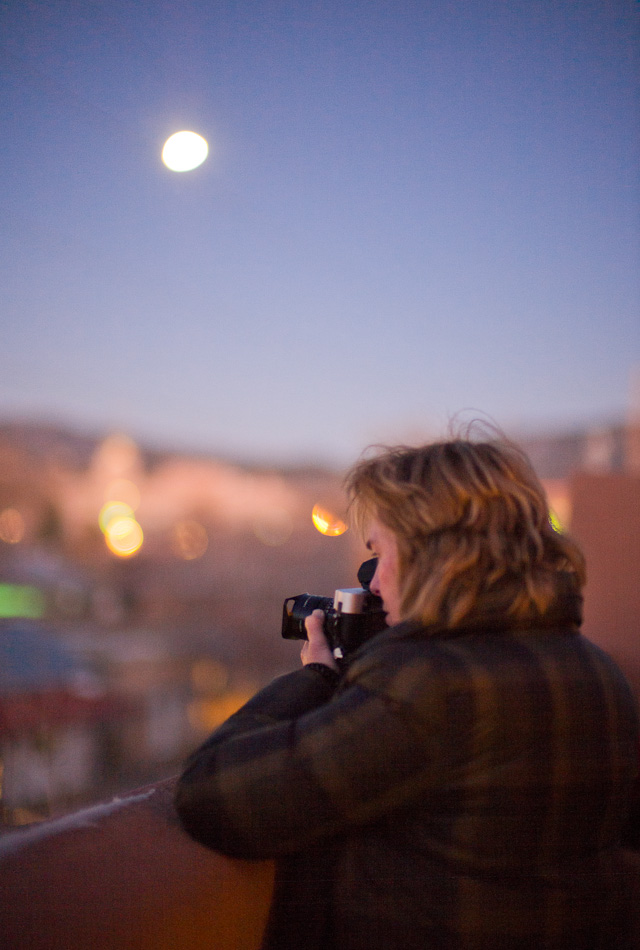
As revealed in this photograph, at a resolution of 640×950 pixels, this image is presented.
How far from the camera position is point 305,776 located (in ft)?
2.14

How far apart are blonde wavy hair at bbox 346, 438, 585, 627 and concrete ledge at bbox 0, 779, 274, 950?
16.2 inches

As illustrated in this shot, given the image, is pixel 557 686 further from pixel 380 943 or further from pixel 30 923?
pixel 30 923

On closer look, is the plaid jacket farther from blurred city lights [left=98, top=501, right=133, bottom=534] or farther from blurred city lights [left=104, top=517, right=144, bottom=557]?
blurred city lights [left=104, top=517, right=144, bottom=557]

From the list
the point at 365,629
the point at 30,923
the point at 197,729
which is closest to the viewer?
the point at 30,923

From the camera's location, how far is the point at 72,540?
24203 millimetres

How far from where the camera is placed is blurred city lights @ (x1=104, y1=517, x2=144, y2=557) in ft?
77.4

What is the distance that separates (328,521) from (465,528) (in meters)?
0.48

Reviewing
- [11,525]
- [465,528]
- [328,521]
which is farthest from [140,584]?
[465,528]

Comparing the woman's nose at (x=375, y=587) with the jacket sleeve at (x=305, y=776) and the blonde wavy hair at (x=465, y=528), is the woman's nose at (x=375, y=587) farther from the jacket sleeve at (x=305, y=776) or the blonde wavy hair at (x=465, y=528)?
the jacket sleeve at (x=305, y=776)

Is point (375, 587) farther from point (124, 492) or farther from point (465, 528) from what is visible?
point (124, 492)

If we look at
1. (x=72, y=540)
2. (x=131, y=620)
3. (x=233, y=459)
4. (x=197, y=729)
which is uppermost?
(x=233, y=459)

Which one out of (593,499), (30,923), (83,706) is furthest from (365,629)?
(83,706)

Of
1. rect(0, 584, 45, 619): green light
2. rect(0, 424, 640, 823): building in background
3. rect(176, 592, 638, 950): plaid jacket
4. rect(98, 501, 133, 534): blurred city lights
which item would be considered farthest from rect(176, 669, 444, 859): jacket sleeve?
rect(98, 501, 133, 534): blurred city lights

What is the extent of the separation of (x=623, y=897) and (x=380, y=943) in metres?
0.32
